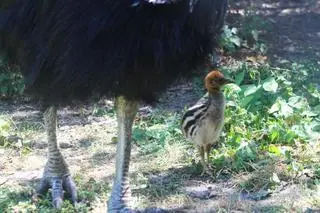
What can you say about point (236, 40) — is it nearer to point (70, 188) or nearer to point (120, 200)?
point (70, 188)

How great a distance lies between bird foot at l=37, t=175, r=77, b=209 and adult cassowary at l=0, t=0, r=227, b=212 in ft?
1.87

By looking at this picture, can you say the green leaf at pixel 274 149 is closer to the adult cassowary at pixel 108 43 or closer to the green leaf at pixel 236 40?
the adult cassowary at pixel 108 43

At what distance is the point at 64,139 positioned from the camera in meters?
3.75

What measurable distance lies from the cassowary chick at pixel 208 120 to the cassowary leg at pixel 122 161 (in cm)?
61

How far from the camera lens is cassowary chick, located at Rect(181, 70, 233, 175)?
3.25 metres

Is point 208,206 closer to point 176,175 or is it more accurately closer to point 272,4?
point 176,175

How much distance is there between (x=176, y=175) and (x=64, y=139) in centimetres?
77

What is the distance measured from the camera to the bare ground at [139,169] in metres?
2.89

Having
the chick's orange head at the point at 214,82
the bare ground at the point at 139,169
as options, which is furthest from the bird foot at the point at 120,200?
the chick's orange head at the point at 214,82

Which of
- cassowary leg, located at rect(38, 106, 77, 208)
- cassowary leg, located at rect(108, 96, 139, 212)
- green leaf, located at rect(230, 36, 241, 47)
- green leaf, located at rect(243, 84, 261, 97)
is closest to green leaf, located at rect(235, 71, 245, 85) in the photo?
green leaf, located at rect(243, 84, 261, 97)

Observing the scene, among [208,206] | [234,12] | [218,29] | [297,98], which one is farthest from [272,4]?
[218,29]

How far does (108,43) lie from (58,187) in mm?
982

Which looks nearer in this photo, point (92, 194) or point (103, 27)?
point (103, 27)

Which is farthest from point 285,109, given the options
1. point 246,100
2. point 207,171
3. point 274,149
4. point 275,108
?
point 207,171
